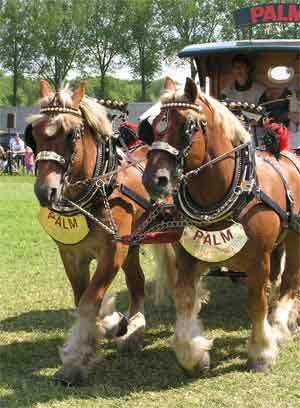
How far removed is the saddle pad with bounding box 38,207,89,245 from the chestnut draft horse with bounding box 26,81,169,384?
0.4 inches

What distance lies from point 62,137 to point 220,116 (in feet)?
3.08

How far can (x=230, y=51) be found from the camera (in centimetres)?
594

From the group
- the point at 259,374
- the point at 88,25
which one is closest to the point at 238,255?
the point at 259,374

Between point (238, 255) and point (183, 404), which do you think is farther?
point (238, 255)

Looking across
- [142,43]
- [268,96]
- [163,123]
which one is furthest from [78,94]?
[142,43]

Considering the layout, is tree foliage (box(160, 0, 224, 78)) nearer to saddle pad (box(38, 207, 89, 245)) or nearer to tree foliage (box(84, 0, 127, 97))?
tree foliage (box(84, 0, 127, 97))

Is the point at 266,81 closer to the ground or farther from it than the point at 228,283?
farther from it

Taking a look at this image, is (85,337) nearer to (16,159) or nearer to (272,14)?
(272,14)

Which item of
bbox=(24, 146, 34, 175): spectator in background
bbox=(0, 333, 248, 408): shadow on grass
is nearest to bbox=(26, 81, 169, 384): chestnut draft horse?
bbox=(0, 333, 248, 408): shadow on grass

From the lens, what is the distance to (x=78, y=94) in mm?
3875

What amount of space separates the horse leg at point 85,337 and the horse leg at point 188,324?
461 millimetres

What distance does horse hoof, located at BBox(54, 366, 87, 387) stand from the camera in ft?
12.6

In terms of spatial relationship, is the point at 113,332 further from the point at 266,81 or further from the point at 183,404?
the point at 266,81

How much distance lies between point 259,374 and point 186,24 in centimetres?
4826
